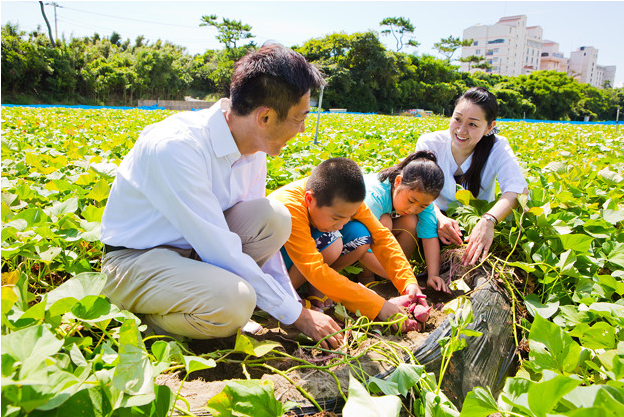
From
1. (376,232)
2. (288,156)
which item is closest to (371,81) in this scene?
(288,156)

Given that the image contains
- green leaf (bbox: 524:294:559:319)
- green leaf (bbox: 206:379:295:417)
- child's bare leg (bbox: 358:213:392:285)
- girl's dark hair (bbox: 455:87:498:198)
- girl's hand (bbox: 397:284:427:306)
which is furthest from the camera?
girl's dark hair (bbox: 455:87:498:198)

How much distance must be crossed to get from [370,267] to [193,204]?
98 centimetres

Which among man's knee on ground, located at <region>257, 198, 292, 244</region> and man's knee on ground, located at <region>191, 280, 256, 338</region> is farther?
man's knee on ground, located at <region>257, 198, 292, 244</region>

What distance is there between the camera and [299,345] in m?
1.28

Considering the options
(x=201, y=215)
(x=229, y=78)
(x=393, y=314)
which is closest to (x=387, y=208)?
(x=393, y=314)

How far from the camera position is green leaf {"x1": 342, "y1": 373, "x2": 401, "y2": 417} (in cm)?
80

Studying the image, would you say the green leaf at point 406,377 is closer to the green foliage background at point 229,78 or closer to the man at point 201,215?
the man at point 201,215

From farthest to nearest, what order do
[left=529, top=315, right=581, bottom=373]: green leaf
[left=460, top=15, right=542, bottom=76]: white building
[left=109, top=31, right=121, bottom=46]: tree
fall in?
[left=460, top=15, right=542, bottom=76]: white building < [left=109, top=31, right=121, bottom=46]: tree < [left=529, top=315, right=581, bottom=373]: green leaf

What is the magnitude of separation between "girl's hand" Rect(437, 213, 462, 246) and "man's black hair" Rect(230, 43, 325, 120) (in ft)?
3.35

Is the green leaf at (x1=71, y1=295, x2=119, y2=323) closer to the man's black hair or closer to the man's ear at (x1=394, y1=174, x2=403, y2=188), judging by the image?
the man's black hair

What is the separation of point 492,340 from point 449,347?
1.16ft

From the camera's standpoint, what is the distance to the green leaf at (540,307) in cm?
145

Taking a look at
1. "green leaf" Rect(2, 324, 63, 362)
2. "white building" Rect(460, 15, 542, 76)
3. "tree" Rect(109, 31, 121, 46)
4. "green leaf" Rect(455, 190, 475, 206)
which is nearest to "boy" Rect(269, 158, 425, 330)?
"green leaf" Rect(455, 190, 475, 206)

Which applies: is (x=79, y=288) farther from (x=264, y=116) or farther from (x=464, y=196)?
(x=464, y=196)
